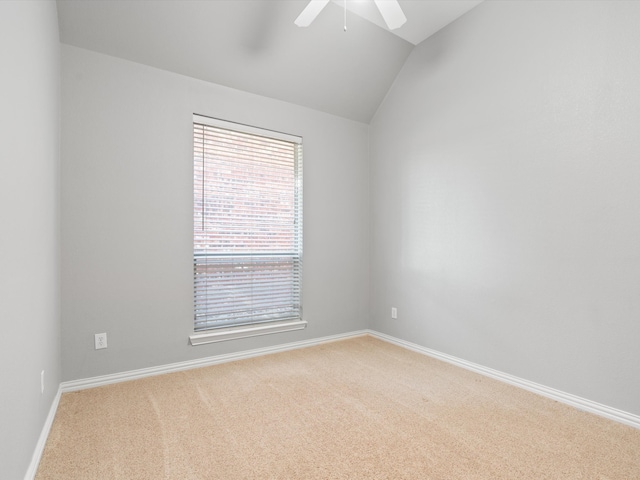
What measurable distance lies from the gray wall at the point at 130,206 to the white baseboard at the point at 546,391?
153cm

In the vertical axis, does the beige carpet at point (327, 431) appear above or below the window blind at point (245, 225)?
below

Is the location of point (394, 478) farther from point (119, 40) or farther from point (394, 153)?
point (119, 40)

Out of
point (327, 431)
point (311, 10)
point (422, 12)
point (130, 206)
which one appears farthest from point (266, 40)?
point (327, 431)

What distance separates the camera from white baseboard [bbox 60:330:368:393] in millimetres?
2414

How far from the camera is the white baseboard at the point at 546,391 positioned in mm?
2008

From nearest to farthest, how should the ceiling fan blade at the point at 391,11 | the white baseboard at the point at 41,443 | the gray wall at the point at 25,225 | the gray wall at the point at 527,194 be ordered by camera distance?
1. the gray wall at the point at 25,225
2. the white baseboard at the point at 41,443
3. the ceiling fan blade at the point at 391,11
4. the gray wall at the point at 527,194

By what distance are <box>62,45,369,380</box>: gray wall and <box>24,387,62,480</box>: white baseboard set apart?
0.36m

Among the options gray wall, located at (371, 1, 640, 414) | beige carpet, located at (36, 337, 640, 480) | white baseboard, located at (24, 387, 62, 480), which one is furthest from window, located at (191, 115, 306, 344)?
gray wall, located at (371, 1, 640, 414)

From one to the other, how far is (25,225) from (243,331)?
6.41 ft

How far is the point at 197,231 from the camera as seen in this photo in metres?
2.91

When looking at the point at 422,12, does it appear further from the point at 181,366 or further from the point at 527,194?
the point at 181,366

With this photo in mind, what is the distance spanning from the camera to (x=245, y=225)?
316cm

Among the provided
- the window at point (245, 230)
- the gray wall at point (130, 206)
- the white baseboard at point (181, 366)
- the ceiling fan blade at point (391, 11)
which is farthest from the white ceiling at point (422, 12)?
the white baseboard at point (181, 366)

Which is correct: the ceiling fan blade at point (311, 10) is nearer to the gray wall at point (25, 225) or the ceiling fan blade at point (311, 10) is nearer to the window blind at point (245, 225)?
the window blind at point (245, 225)
